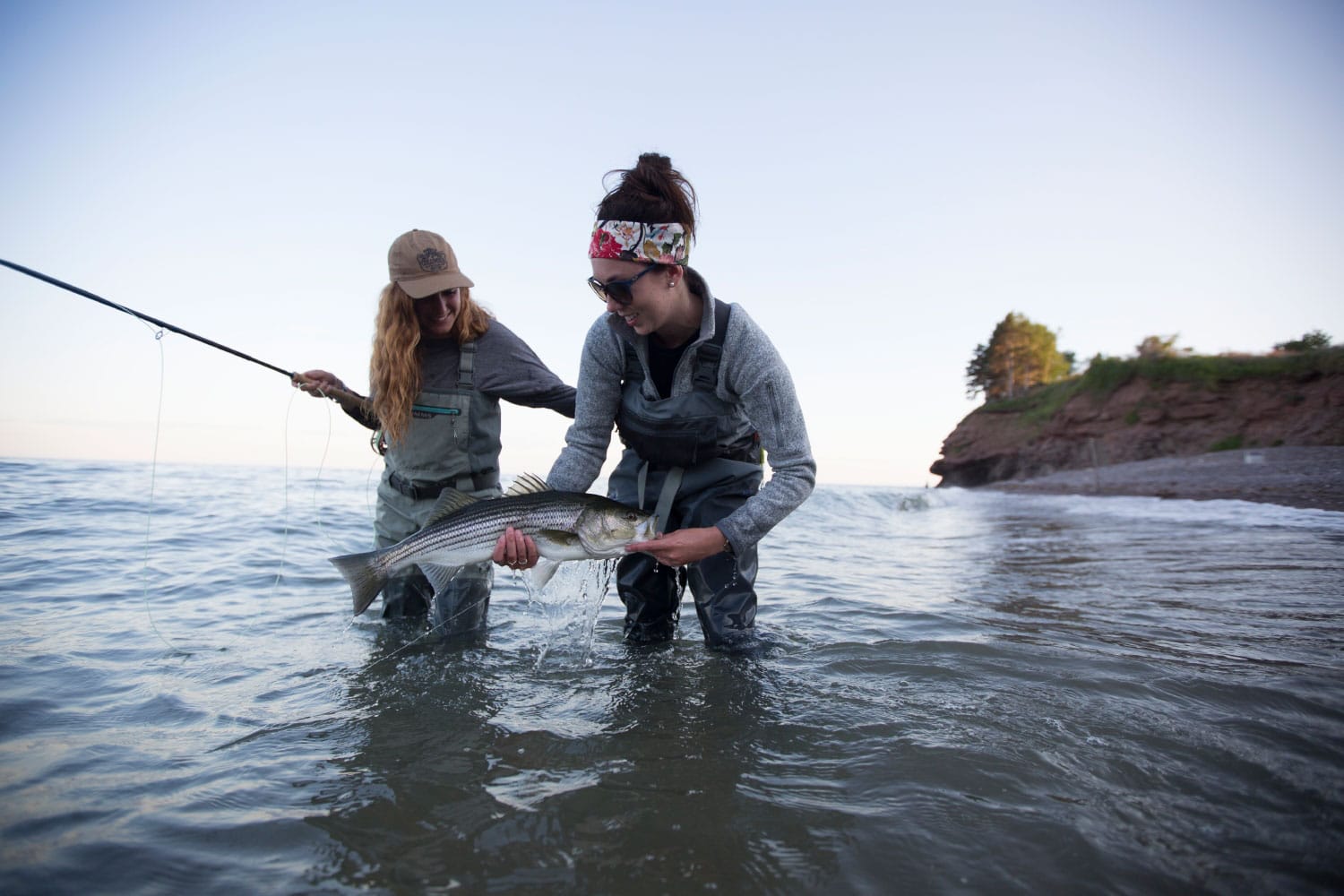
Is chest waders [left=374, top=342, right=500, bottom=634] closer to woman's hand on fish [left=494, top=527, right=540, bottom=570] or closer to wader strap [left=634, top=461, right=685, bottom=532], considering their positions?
woman's hand on fish [left=494, top=527, right=540, bottom=570]

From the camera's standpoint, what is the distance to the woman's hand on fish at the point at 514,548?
3668 millimetres

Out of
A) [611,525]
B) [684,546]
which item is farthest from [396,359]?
[684,546]

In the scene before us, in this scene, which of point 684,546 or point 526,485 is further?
point 526,485

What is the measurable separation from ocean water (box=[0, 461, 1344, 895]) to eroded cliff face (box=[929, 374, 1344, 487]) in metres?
33.0

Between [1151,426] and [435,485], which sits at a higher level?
[1151,426]

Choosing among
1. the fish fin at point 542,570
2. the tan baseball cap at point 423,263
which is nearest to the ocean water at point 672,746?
the fish fin at point 542,570

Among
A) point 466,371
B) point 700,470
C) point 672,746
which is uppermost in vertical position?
point 466,371

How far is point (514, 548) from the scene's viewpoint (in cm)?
367

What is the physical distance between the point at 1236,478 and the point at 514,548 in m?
26.8

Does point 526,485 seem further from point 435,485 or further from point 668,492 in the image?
point 435,485

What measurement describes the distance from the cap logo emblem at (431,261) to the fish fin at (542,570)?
2.03 metres

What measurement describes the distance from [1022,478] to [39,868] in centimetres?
4784

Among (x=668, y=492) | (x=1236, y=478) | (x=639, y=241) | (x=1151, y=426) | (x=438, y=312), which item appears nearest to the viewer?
(x=639, y=241)

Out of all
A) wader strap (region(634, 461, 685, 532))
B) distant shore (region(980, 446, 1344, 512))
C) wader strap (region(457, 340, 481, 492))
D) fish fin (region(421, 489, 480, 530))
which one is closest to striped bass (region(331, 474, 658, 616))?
fish fin (region(421, 489, 480, 530))
